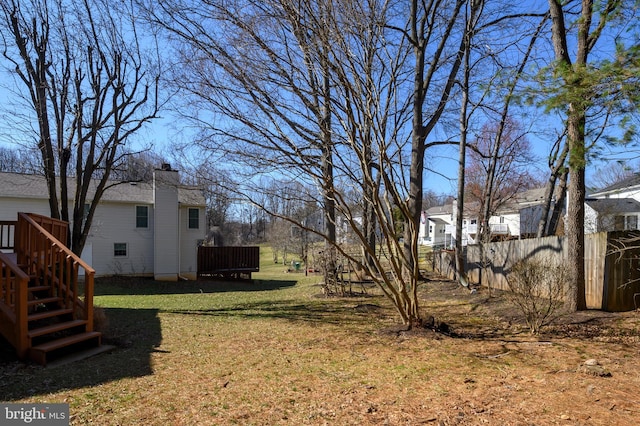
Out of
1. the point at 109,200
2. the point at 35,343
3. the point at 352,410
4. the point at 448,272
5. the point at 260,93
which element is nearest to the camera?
the point at 352,410

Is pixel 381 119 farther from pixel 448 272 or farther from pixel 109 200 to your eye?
pixel 109 200

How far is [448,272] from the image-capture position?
13609 mm

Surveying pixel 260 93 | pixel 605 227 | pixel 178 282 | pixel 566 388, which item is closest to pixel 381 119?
pixel 260 93

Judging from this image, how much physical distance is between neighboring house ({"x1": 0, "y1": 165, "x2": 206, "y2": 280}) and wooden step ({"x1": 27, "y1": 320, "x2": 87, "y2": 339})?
12.6 metres

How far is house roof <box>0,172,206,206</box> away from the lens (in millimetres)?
16161

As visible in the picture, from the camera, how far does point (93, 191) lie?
1775 cm

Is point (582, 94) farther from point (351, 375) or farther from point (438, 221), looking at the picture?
point (438, 221)

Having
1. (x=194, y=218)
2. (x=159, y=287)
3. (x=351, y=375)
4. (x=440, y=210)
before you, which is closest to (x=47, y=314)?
(x=351, y=375)

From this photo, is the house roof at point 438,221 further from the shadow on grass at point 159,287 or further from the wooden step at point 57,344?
the wooden step at point 57,344

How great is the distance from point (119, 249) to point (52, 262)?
544 inches

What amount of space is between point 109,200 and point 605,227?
24147 mm

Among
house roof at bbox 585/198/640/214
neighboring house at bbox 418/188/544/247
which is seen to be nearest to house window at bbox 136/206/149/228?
neighboring house at bbox 418/188/544/247

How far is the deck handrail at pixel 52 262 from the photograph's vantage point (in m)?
5.45

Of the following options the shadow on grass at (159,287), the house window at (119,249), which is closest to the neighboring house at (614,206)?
the shadow on grass at (159,287)
